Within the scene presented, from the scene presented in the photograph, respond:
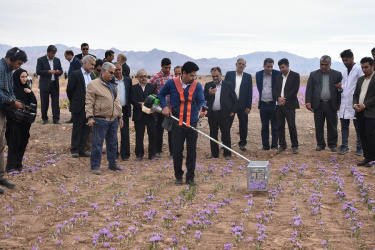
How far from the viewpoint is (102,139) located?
908 centimetres

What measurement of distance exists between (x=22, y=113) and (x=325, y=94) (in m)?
7.29

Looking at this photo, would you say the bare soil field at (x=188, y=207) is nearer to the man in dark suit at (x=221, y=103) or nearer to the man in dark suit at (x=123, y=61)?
the man in dark suit at (x=221, y=103)

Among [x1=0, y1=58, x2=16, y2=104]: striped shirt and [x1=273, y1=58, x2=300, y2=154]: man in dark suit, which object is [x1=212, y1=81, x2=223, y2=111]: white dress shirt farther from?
[x1=0, y1=58, x2=16, y2=104]: striped shirt

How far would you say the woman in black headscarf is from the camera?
28.1 feet

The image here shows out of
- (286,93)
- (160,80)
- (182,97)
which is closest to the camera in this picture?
(182,97)

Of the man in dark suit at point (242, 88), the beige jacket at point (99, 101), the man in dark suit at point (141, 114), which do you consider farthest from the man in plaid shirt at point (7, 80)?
the man in dark suit at point (242, 88)

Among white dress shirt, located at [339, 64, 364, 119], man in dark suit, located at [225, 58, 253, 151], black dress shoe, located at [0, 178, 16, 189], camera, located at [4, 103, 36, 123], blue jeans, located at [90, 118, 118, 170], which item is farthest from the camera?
man in dark suit, located at [225, 58, 253, 151]

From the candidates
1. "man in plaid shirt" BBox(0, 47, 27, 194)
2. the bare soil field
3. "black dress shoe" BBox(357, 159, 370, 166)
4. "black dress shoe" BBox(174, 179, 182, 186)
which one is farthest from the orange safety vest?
"black dress shoe" BBox(357, 159, 370, 166)

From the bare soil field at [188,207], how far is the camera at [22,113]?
4.17 ft

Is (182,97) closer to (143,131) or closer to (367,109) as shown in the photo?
(143,131)

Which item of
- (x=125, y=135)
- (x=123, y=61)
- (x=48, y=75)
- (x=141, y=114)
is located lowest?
(x=125, y=135)

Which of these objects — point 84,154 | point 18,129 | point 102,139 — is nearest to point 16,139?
point 18,129

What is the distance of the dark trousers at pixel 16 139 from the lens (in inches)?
333

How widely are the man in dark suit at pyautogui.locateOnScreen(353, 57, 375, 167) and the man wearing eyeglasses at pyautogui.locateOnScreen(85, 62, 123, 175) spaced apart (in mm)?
5346
